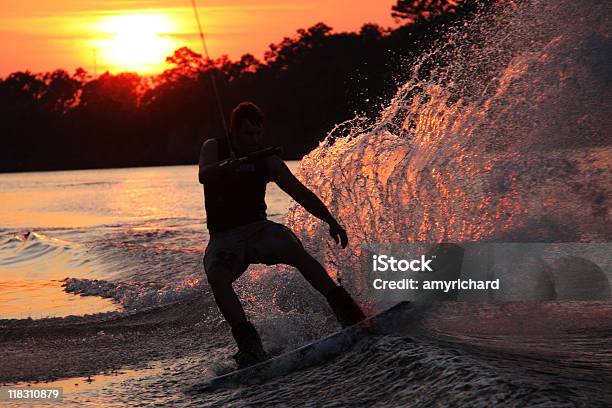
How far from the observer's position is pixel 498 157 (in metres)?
10.3

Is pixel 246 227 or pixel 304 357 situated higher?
pixel 246 227

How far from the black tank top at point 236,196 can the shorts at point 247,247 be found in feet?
0.20

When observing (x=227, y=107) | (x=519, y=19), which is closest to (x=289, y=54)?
(x=227, y=107)

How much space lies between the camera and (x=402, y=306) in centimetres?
684

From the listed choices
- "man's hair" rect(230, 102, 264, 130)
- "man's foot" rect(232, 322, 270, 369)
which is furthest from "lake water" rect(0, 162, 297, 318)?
"man's hair" rect(230, 102, 264, 130)

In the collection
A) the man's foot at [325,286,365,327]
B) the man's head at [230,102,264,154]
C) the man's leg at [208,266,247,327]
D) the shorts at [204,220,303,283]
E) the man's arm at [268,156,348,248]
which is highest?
the man's head at [230,102,264,154]

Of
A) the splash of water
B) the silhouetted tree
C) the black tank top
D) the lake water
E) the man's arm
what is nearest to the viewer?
the black tank top

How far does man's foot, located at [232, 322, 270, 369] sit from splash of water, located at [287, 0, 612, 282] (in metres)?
2.82

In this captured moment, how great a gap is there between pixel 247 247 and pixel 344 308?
75 centimetres

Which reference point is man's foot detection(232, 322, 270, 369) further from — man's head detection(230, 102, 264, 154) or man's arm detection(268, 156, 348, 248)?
man's head detection(230, 102, 264, 154)

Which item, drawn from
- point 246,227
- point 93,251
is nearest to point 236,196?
point 246,227

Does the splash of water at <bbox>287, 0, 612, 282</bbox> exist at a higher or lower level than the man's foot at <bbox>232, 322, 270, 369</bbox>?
higher

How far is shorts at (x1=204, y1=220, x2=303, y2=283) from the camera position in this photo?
264 inches

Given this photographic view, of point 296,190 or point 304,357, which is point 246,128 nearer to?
point 296,190
